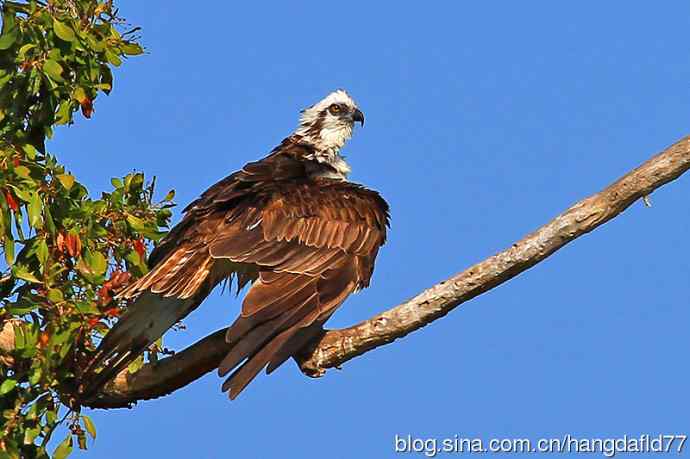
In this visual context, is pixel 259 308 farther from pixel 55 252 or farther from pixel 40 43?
pixel 40 43

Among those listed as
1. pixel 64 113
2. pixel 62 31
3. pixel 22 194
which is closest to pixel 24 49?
pixel 62 31

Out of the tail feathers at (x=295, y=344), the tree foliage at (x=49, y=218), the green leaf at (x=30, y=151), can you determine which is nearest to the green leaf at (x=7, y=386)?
the tree foliage at (x=49, y=218)

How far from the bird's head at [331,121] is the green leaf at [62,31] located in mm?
3253

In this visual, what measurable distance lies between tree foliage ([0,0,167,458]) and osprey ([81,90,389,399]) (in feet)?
1.19

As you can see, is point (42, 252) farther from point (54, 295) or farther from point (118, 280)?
point (118, 280)

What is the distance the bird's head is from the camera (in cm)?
923

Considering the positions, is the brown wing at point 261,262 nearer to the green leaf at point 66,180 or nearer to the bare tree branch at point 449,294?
the bare tree branch at point 449,294

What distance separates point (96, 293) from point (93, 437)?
834 mm

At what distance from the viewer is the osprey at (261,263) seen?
670 centimetres

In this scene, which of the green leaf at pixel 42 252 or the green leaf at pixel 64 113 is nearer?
the green leaf at pixel 42 252

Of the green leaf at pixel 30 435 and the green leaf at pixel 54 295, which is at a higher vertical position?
the green leaf at pixel 54 295

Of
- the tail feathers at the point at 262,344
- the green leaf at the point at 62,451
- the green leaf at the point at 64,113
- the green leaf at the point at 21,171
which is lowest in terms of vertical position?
the green leaf at the point at 62,451

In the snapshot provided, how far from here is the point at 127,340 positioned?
6984mm

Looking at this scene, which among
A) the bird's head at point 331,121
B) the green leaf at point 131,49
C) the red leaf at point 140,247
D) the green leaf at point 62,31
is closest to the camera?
the green leaf at point 62,31
